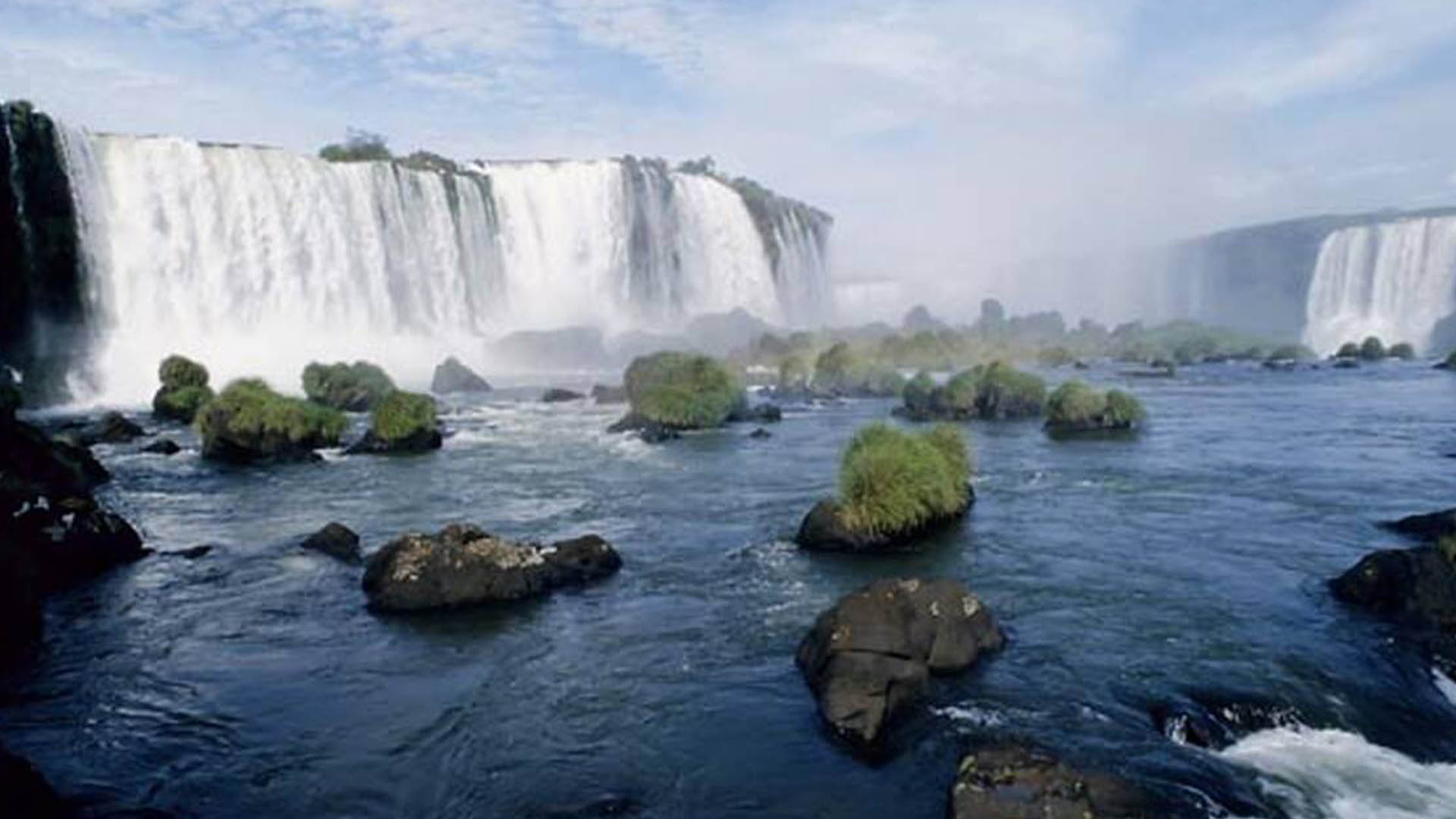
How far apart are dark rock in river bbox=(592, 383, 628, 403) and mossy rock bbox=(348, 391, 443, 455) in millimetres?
16042

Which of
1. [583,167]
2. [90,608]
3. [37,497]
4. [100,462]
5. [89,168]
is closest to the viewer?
[90,608]

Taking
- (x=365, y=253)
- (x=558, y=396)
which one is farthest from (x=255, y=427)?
(x=365, y=253)

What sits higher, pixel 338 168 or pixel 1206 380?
pixel 338 168

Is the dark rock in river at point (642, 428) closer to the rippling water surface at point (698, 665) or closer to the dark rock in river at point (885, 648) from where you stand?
the rippling water surface at point (698, 665)

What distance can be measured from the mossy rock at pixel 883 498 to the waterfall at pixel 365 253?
38773 mm

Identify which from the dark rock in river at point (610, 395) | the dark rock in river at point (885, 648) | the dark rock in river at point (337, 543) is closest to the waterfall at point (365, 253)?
the dark rock in river at point (610, 395)

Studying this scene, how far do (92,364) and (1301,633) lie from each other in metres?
50.3

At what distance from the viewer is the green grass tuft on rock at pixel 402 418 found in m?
33.2

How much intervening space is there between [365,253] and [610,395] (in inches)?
802

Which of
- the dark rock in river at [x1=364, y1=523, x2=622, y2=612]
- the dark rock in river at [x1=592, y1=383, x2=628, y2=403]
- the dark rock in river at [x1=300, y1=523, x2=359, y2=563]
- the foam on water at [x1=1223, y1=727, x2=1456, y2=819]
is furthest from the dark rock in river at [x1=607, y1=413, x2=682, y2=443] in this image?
the foam on water at [x1=1223, y1=727, x2=1456, y2=819]

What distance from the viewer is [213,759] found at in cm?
1102

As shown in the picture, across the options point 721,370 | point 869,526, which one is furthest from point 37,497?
point 721,370

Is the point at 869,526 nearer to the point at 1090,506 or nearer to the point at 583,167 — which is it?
the point at 1090,506

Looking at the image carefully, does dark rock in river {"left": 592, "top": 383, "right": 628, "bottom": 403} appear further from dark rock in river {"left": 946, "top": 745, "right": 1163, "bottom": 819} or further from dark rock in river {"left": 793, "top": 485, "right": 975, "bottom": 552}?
dark rock in river {"left": 946, "top": 745, "right": 1163, "bottom": 819}
